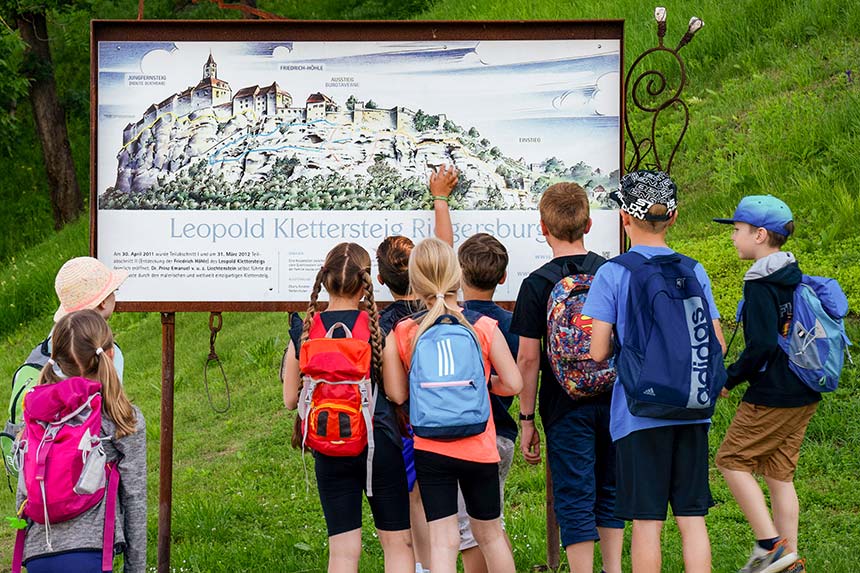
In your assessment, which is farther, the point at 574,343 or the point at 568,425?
the point at 568,425

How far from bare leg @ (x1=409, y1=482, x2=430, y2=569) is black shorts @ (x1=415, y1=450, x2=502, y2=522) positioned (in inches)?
15.3

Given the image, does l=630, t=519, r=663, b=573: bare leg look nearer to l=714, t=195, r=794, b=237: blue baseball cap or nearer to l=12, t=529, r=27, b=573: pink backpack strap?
l=714, t=195, r=794, b=237: blue baseball cap

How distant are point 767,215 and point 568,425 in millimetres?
1394

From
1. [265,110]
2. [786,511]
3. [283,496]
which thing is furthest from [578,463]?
[283,496]

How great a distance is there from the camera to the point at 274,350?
420 inches

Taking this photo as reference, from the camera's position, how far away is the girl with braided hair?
4.55m

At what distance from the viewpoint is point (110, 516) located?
13.0ft

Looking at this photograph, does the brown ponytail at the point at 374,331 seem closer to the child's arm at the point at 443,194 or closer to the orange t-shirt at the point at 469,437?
the orange t-shirt at the point at 469,437

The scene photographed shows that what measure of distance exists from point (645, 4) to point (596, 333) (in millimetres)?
11289

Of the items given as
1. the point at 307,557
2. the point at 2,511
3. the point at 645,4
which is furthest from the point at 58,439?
the point at 645,4

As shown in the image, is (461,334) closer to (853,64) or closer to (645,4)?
(853,64)

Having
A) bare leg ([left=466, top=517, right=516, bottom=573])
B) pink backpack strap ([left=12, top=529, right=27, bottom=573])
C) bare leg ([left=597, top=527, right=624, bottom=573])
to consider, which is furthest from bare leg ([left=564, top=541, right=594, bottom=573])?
pink backpack strap ([left=12, top=529, right=27, bottom=573])

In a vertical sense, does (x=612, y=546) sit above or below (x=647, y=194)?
below

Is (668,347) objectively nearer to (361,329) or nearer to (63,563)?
(361,329)
